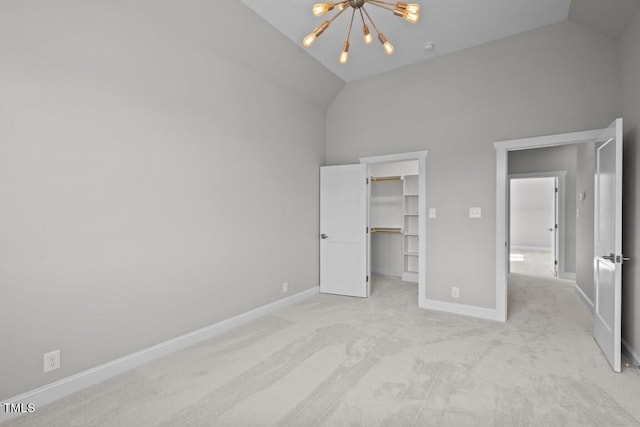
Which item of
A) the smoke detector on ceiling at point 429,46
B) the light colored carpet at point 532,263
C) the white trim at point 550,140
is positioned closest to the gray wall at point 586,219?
the white trim at point 550,140

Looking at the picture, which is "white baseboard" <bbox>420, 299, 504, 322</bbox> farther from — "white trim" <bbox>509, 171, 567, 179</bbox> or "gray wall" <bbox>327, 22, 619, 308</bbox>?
"white trim" <bbox>509, 171, 567, 179</bbox>

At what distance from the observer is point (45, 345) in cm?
204

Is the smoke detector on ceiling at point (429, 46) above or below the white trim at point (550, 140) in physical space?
above

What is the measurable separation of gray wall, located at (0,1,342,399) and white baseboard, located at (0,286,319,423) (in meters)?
0.05

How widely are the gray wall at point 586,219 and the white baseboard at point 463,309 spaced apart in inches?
62.7

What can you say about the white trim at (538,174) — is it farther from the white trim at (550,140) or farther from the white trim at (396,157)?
the white trim at (396,157)

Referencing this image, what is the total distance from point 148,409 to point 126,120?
84.4 inches

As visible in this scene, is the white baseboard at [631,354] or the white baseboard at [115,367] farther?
the white baseboard at [631,354]

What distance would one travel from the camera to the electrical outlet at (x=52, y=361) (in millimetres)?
2041

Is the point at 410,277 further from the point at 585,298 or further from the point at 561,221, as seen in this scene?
the point at 561,221

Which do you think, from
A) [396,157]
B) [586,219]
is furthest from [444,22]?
[586,219]

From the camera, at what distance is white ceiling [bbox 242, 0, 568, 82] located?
119 inches

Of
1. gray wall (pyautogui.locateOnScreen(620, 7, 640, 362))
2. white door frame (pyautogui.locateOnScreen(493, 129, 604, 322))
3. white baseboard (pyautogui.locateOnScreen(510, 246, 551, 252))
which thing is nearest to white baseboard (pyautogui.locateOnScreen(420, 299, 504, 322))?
white door frame (pyautogui.locateOnScreen(493, 129, 604, 322))

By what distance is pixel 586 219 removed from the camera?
14.6ft
